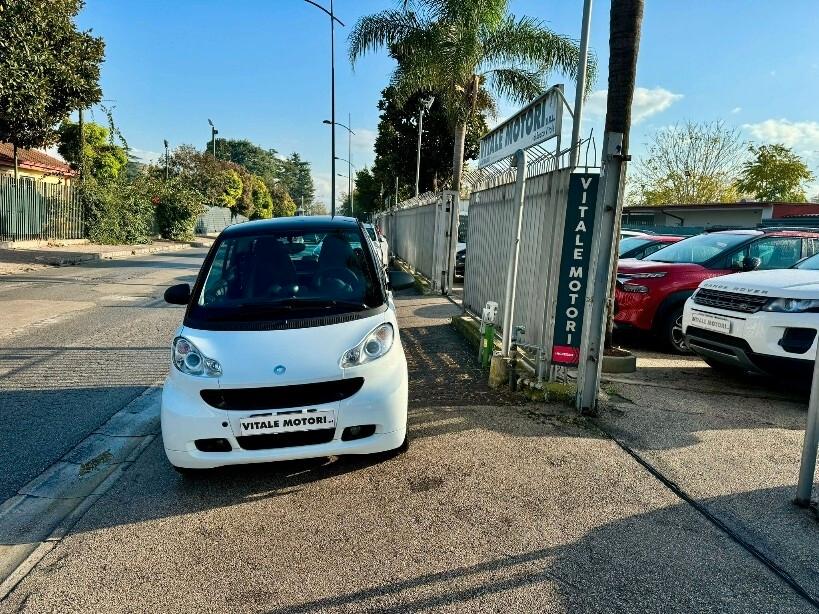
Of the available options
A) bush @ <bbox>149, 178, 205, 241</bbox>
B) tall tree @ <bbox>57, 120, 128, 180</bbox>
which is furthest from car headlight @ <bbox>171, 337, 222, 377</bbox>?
bush @ <bbox>149, 178, 205, 241</bbox>

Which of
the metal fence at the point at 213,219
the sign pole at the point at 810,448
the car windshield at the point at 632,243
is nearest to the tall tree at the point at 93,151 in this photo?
the metal fence at the point at 213,219

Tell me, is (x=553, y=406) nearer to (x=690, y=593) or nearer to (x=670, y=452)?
(x=670, y=452)

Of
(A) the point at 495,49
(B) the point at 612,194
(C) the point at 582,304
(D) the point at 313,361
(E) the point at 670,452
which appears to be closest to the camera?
(D) the point at 313,361

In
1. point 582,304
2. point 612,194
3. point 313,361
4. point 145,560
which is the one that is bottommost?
point 145,560

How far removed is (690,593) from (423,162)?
36.7 m

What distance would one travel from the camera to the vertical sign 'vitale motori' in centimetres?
496

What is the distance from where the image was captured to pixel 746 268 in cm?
765

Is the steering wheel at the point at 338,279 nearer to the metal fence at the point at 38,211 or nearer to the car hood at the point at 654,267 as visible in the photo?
the car hood at the point at 654,267

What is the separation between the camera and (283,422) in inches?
138

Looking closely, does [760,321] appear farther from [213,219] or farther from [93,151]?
[213,219]

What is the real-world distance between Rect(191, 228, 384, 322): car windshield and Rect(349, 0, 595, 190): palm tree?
42.1ft

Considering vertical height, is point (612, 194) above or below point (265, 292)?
above

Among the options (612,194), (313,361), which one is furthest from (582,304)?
(313,361)

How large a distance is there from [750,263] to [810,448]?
4.91 metres
